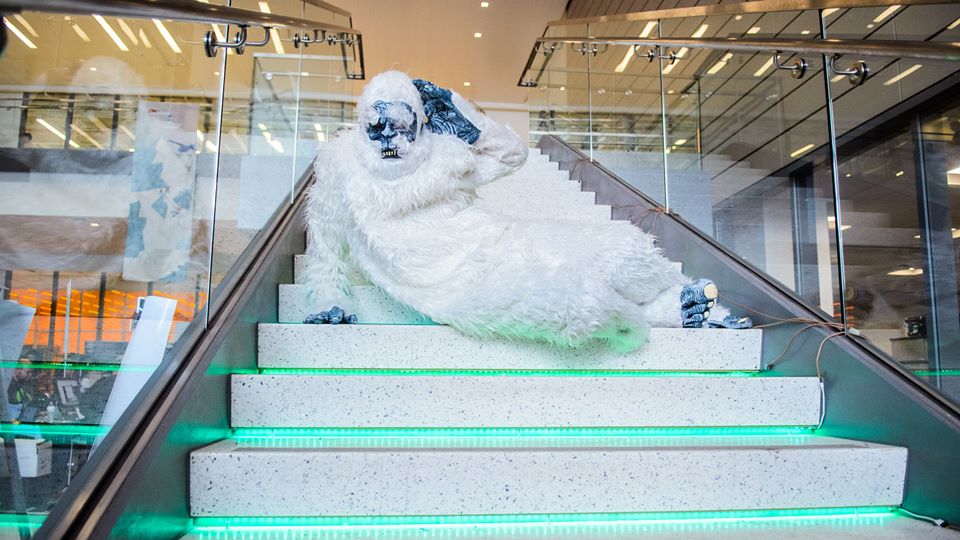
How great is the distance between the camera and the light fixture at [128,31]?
2004 mm

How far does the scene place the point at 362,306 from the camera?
7.71 ft

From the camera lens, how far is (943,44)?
1408mm

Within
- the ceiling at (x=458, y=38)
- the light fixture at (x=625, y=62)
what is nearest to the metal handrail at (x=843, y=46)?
the light fixture at (x=625, y=62)

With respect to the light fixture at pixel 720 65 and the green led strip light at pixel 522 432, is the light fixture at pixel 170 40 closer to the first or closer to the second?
the green led strip light at pixel 522 432

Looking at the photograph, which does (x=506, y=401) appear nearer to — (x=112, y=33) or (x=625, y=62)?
(x=112, y=33)

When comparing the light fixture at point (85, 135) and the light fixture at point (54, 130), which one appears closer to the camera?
the light fixture at point (54, 130)

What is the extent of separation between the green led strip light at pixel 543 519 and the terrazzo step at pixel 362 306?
968 mm

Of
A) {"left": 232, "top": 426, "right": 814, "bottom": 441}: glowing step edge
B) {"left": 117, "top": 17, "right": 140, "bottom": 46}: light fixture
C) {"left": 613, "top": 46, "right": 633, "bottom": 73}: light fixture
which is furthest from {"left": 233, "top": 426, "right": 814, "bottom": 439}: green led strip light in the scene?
{"left": 613, "top": 46, "right": 633, "bottom": 73}: light fixture

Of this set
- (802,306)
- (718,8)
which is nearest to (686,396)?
(802,306)

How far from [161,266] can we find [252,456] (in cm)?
58

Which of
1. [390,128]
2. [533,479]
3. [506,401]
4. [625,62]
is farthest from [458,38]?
[533,479]

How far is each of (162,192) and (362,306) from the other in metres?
0.75

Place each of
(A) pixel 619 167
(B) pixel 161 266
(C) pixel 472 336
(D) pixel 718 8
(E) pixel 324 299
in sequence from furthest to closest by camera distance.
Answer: (A) pixel 619 167
(D) pixel 718 8
(E) pixel 324 299
(C) pixel 472 336
(B) pixel 161 266

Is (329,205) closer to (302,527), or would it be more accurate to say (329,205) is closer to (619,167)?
(302,527)
